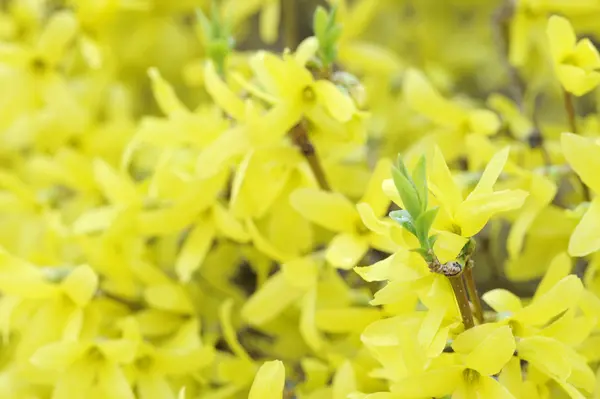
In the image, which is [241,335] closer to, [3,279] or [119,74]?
[3,279]

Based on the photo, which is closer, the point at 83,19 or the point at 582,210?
the point at 582,210

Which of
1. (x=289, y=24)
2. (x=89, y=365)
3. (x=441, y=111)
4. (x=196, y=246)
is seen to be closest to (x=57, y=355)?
(x=89, y=365)

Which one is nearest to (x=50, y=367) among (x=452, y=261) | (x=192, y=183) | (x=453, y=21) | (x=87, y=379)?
(x=87, y=379)

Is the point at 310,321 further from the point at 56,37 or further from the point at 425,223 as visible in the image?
the point at 56,37

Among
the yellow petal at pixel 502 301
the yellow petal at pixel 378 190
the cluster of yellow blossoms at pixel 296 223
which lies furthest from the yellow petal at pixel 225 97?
the yellow petal at pixel 502 301

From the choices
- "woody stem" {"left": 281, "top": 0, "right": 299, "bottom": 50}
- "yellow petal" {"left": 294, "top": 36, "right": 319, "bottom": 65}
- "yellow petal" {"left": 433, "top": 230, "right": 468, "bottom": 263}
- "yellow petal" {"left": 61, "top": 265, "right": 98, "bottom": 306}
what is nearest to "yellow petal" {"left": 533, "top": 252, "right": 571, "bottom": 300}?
"yellow petal" {"left": 433, "top": 230, "right": 468, "bottom": 263}
